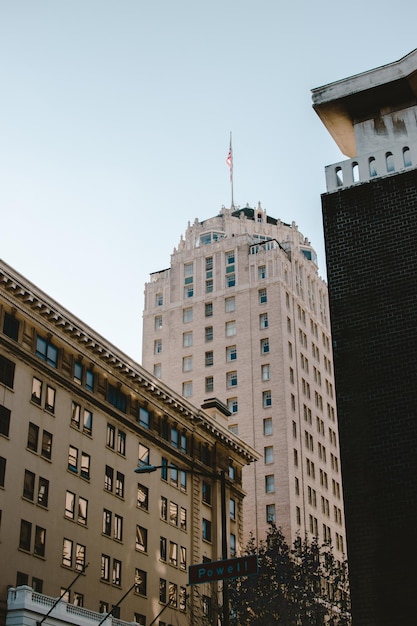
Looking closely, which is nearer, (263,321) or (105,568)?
(105,568)

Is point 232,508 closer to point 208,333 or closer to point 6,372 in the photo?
point 6,372

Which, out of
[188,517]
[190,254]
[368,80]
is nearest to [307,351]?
[190,254]

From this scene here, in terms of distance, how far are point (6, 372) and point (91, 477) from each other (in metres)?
8.64

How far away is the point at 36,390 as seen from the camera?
49.6 meters

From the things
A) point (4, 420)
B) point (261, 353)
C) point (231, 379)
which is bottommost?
point (4, 420)

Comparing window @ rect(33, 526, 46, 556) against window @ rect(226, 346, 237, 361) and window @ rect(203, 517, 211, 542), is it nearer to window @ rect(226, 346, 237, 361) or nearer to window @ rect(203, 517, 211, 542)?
window @ rect(203, 517, 211, 542)

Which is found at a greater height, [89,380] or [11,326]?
[11,326]

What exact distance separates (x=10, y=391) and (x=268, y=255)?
57072 mm

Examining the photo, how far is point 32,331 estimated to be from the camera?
166 ft

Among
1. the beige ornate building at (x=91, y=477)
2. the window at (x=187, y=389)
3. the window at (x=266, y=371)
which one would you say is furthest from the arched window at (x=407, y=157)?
the window at (x=187, y=389)

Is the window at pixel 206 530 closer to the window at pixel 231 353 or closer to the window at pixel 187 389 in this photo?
the window at pixel 187 389

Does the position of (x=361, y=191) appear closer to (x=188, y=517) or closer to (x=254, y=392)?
(x=188, y=517)

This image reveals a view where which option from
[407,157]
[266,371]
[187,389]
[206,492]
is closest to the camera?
[407,157]

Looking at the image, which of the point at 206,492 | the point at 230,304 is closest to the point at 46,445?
the point at 206,492
